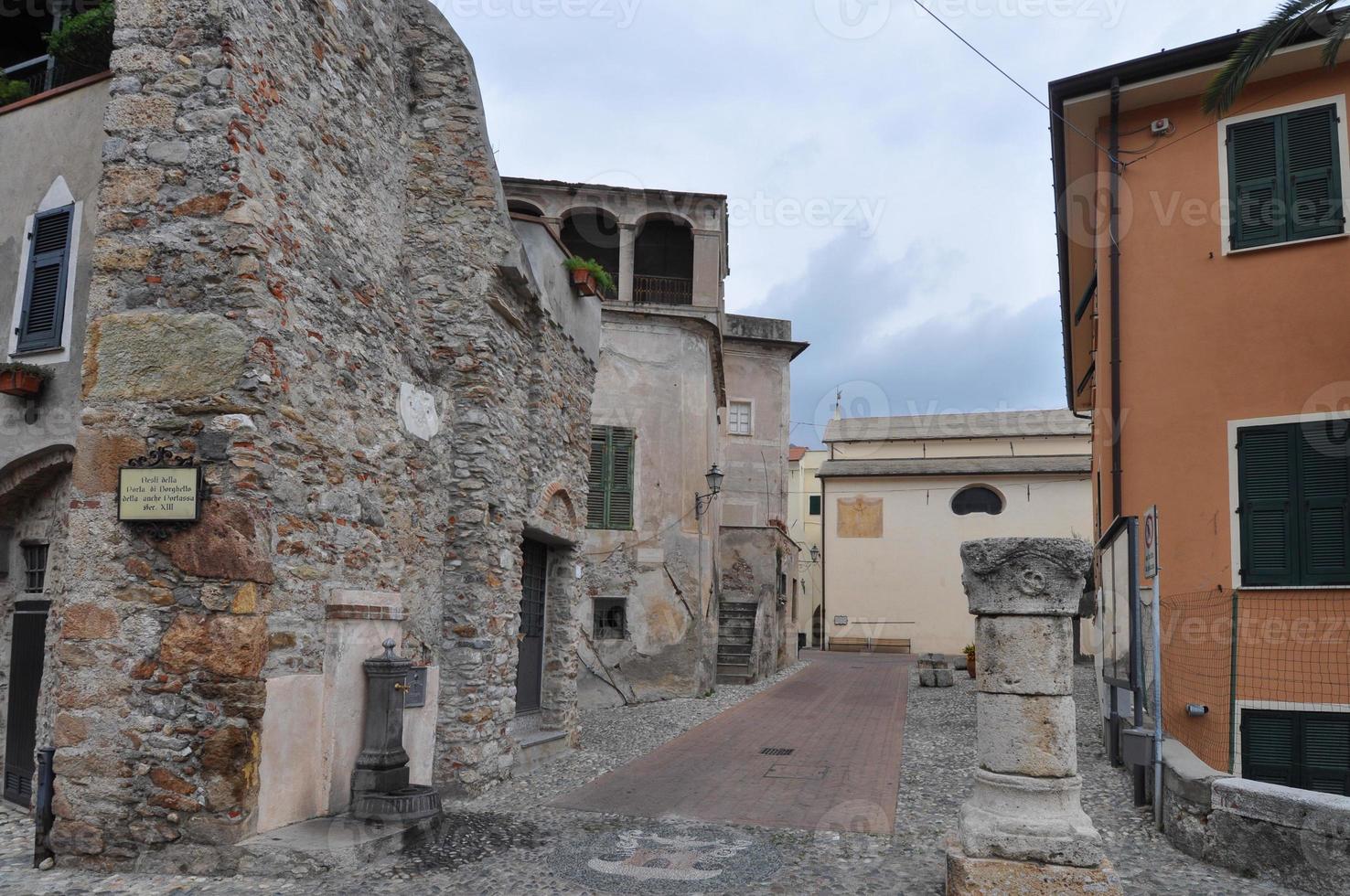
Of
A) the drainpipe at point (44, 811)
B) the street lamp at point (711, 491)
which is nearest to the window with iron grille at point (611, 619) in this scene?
the street lamp at point (711, 491)

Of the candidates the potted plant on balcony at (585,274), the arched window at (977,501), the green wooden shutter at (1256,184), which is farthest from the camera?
the arched window at (977,501)

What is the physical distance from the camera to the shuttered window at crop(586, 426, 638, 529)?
16.8m

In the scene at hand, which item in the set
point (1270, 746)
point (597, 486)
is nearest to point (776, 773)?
point (1270, 746)

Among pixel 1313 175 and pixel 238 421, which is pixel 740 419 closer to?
pixel 1313 175

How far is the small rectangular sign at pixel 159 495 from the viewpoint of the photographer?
5.98 metres

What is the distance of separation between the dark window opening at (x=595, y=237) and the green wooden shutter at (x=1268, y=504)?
12748mm

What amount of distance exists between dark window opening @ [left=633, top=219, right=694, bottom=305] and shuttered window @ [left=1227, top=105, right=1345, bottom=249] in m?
11.6

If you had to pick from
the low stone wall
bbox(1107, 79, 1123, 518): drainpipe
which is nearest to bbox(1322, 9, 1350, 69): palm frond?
bbox(1107, 79, 1123, 518): drainpipe

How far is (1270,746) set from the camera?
883 cm

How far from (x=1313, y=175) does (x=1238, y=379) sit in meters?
1.99

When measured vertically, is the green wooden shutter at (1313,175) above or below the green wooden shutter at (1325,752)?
above

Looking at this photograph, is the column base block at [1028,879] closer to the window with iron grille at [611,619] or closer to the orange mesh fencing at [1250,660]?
the orange mesh fencing at [1250,660]

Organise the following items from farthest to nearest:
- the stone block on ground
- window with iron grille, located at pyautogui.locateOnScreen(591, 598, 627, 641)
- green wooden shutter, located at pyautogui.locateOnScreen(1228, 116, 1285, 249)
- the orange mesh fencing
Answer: the stone block on ground, window with iron grille, located at pyautogui.locateOnScreen(591, 598, 627, 641), green wooden shutter, located at pyautogui.locateOnScreen(1228, 116, 1285, 249), the orange mesh fencing

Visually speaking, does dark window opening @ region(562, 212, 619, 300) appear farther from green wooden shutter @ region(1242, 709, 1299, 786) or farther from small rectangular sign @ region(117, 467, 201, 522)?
small rectangular sign @ region(117, 467, 201, 522)
